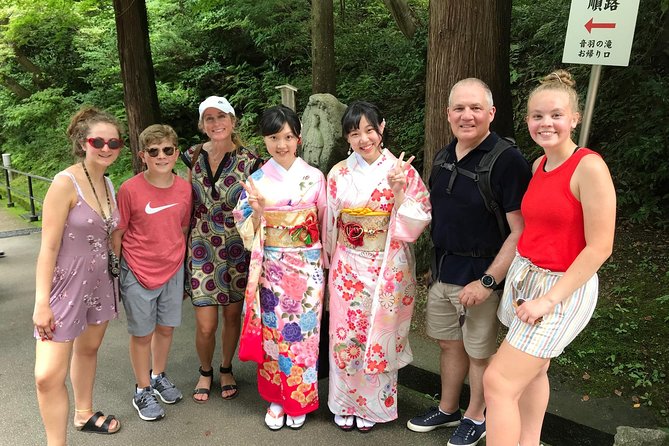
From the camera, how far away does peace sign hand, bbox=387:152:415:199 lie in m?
2.70

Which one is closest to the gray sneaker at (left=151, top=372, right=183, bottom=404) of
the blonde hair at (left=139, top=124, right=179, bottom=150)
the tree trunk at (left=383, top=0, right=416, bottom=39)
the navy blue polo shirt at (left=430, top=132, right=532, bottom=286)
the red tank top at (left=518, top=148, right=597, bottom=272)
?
the blonde hair at (left=139, top=124, right=179, bottom=150)

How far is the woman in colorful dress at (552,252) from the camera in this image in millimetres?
2010

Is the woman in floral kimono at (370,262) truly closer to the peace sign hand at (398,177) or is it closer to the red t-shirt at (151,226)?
the peace sign hand at (398,177)

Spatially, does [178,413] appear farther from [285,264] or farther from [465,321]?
[465,321]

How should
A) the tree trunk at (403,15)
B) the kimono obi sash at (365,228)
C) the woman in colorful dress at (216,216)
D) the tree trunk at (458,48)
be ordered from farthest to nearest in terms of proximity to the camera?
1. the tree trunk at (403,15)
2. the tree trunk at (458,48)
3. the woman in colorful dress at (216,216)
4. the kimono obi sash at (365,228)

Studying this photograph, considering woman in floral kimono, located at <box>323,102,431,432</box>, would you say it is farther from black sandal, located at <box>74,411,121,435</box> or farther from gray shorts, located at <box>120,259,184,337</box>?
black sandal, located at <box>74,411,121,435</box>

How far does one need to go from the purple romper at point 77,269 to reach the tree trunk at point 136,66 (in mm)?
4315


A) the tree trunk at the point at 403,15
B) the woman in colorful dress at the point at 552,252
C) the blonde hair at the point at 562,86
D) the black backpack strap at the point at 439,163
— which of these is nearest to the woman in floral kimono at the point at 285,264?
the black backpack strap at the point at 439,163

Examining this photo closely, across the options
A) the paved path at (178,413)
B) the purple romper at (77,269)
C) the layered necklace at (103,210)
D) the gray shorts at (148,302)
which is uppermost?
the layered necklace at (103,210)

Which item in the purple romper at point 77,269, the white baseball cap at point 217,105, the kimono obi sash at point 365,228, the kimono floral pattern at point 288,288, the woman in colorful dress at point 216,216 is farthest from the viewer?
the woman in colorful dress at point 216,216

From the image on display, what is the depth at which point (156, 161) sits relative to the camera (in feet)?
10.0

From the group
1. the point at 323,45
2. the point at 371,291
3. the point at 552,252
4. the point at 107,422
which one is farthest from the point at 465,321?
the point at 323,45

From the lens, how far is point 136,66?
6.86 meters

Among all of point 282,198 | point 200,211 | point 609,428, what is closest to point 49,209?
point 200,211
